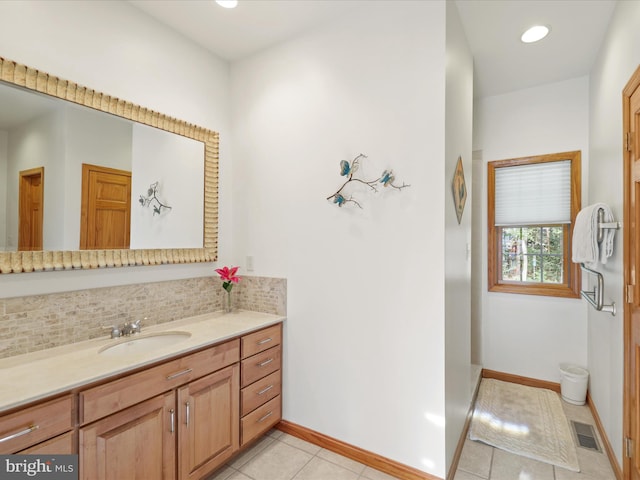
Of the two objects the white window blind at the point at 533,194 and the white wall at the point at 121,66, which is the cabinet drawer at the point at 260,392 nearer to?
the white wall at the point at 121,66

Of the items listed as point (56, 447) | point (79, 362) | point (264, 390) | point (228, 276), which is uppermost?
point (228, 276)

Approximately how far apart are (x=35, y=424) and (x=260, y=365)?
4.03 feet

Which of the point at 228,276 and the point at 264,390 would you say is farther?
the point at 228,276

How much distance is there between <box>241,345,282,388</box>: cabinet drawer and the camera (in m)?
2.10

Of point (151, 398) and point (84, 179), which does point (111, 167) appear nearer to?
point (84, 179)

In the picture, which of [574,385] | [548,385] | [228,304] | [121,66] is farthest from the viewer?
[548,385]

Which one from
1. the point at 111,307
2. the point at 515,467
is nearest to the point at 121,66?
the point at 111,307

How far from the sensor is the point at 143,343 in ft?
6.42

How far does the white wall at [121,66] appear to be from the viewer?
1669mm

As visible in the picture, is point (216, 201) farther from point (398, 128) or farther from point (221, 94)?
point (398, 128)

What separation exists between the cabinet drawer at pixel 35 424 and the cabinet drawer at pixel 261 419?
41.7 inches

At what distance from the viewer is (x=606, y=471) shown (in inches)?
80.4

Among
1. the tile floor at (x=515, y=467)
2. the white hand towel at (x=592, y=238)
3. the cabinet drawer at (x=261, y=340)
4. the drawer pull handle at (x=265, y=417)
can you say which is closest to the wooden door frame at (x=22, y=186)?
the cabinet drawer at (x=261, y=340)

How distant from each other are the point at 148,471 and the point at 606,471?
267cm
